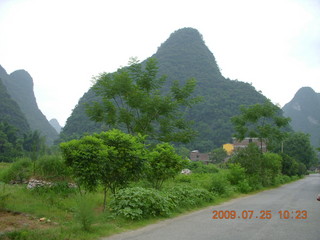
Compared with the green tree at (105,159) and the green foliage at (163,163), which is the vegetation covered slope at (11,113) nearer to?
the green foliage at (163,163)

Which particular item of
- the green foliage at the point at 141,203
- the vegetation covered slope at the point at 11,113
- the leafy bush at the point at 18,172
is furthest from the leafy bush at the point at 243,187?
Answer: the vegetation covered slope at the point at 11,113

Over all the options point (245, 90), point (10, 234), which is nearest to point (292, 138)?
point (245, 90)

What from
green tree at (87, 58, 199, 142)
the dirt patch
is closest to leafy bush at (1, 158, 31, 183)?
green tree at (87, 58, 199, 142)

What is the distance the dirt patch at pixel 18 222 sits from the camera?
6.31 m

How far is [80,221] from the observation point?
21.1ft

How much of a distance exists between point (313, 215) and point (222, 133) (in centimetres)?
→ 7707

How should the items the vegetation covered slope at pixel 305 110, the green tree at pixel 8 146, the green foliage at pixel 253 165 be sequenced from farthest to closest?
1. the vegetation covered slope at pixel 305 110
2. the green tree at pixel 8 146
3. the green foliage at pixel 253 165

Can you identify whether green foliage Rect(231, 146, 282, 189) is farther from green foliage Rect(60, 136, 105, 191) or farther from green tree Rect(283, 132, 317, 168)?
green tree Rect(283, 132, 317, 168)

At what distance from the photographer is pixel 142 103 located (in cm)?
1304

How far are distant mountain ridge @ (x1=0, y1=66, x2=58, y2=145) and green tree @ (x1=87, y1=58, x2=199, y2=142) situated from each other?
127 metres

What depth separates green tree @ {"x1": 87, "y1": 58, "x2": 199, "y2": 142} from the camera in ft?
43.2

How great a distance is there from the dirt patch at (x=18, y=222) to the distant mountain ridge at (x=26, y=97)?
435 ft

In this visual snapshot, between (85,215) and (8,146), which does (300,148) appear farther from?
(85,215)
